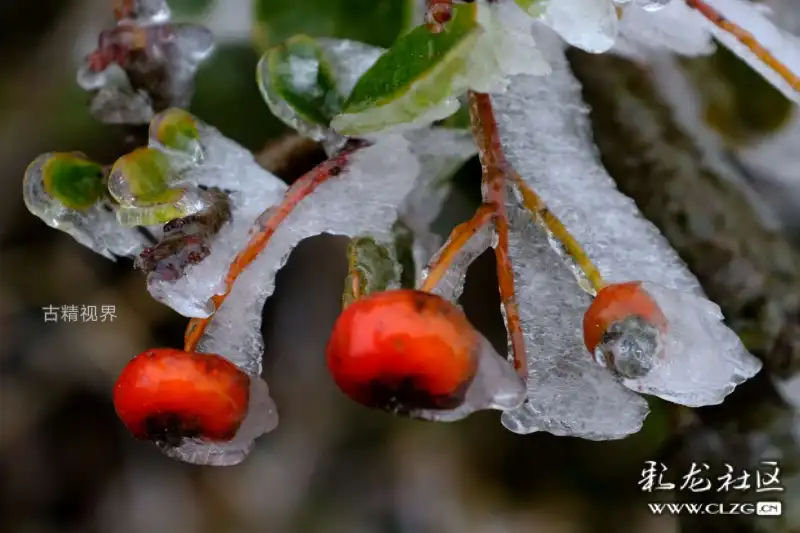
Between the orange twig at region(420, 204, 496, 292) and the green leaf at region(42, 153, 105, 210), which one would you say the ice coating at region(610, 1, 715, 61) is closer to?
the orange twig at region(420, 204, 496, 292)

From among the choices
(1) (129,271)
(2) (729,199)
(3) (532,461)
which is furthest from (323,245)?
(2) (729,199)

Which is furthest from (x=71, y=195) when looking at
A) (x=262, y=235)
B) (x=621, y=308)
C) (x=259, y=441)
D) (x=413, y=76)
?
(x=259, y=441)

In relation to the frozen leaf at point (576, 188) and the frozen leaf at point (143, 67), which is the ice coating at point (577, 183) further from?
the frozen leaf at point (143, 67)

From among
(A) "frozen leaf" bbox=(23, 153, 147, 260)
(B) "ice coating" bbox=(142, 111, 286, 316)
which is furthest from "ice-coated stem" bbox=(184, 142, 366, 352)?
(A) "frozen leaf" bbox=(23, 153, 147, 260)

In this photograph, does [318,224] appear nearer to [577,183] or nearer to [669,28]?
[577,183]

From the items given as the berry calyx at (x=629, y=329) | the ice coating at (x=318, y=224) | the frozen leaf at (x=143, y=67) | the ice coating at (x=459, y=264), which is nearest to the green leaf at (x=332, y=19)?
the frozen leaf at (x=143, y=67)

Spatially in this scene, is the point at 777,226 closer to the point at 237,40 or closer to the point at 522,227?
the point at 522,227
